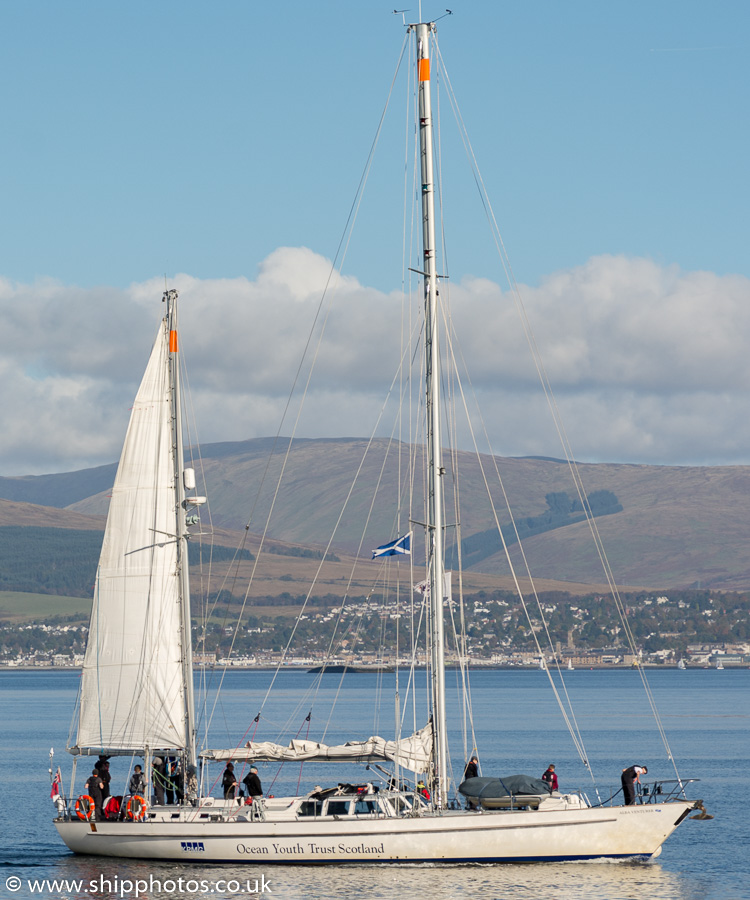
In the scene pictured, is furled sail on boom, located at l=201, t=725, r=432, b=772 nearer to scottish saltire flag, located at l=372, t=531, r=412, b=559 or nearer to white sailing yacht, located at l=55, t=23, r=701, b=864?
white sailing yacht, located at l=55, t=23, r=701, b=864

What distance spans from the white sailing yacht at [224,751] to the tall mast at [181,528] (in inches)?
Result: 1.8

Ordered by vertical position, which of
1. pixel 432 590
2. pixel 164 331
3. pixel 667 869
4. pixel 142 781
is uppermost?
pixel 164 331

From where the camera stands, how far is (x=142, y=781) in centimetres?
4166

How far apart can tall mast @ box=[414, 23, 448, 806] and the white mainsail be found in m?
8.48

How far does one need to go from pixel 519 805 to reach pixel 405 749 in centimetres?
366

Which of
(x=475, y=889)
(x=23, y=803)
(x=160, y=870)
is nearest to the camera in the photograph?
Result: (x=475, y=889)

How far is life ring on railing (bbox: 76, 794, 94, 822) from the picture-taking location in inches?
1631

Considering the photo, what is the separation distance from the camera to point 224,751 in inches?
1620

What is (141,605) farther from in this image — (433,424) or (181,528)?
(433,424)

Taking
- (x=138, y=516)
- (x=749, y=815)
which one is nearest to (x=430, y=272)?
(x=138, y=516)

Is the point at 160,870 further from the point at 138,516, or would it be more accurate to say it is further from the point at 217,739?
the point at 217,739

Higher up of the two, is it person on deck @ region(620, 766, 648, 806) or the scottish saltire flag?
the scottish saltire flag

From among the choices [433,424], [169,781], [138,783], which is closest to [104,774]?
[138,783]

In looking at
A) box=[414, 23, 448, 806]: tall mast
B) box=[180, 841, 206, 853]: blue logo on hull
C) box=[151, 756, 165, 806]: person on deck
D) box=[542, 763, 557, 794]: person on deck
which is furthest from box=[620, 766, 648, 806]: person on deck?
box=[151, 756, 165, 806]: person on deck
